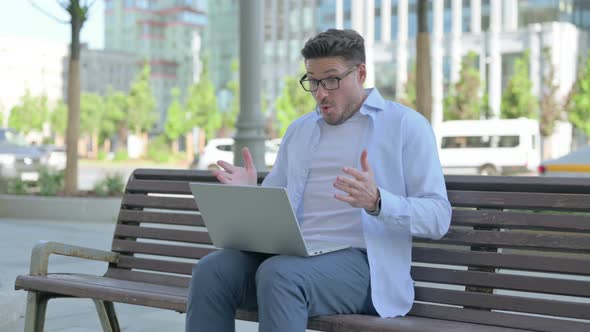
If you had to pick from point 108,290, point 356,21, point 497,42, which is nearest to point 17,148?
point 108,290

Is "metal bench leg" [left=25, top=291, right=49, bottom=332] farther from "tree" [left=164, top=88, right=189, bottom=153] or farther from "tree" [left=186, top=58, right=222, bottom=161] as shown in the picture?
"tree" [left=164, top=88, right=189, bottom=153]

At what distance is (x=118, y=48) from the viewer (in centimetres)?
11600

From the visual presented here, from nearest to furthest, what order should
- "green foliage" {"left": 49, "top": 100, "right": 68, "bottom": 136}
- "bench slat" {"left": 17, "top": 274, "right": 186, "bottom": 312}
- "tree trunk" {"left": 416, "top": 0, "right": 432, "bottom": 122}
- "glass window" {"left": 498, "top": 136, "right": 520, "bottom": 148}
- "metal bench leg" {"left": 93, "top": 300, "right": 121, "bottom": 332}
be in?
"bench slat" {"left": 17, "top": 274, "right": 186, "bottom": 312}
"metal bench leg" {"left": 93, "top": 300, "right": 121, "bottom": 332}
"tree trunk" {"left": 416, "top": 0, "right": 432, "bottom": 122}
"glass window" {"left": 498, "top": 136, "right": 520, "bottom": 148}
"green foliage" {"left": 49, "top": 100, "right": 68, "bottom": 136}

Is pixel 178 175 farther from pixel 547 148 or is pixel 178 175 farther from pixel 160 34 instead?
pixel 160 34

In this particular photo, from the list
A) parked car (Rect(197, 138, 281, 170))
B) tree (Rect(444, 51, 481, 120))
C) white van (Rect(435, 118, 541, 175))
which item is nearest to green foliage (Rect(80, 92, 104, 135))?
tree (Rect(444, 51, 481, 120))

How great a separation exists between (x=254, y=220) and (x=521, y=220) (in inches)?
39.9

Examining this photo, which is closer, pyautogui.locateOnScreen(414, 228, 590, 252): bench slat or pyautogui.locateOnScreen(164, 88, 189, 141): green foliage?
pyautogui.locateOnScreen(414, 228, 590, 252): bench slat

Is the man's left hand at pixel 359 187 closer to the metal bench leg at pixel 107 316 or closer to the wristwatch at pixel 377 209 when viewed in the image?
the wristwatch at pixel 377 209

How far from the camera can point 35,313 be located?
3.89m

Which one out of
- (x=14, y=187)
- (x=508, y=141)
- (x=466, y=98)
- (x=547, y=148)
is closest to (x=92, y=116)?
(x=466, y=98)

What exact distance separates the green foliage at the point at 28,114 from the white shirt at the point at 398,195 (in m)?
75.9

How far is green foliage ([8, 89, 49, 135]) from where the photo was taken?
249 ft

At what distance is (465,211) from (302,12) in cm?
7176

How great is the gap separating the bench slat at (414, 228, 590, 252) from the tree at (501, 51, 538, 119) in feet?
142
